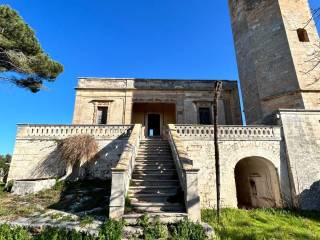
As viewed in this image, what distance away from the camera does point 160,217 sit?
4.85 metres

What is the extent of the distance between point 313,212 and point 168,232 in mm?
6792

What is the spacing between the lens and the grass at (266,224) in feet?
16.6

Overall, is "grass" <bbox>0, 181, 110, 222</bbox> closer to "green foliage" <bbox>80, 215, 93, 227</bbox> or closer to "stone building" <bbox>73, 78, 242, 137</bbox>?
"green foliage" <bbox>80, 215, 93, 227</bbox>

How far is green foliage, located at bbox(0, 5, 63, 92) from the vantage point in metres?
8.35

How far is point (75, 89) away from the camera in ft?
47.2

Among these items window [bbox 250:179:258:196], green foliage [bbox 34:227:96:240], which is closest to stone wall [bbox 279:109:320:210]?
window [bbox 250:179:258:196]

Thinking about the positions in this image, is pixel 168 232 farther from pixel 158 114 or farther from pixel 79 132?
pixel 158 114

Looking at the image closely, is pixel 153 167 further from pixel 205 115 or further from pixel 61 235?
pixel 205 115

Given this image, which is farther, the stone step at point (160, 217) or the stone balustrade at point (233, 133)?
the stone balustrade at point (233, 133)

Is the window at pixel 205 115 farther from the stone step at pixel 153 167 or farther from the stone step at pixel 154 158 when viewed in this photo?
the stone step at pixel 153 167

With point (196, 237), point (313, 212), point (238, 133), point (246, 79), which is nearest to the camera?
point (196, 237)

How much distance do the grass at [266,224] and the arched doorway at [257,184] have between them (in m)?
1.47

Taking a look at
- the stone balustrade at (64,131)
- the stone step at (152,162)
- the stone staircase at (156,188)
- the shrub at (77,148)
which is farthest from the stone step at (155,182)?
the stone balustrade at (64,131)

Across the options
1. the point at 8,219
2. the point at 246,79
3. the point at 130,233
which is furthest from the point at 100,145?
the point at 246,79
